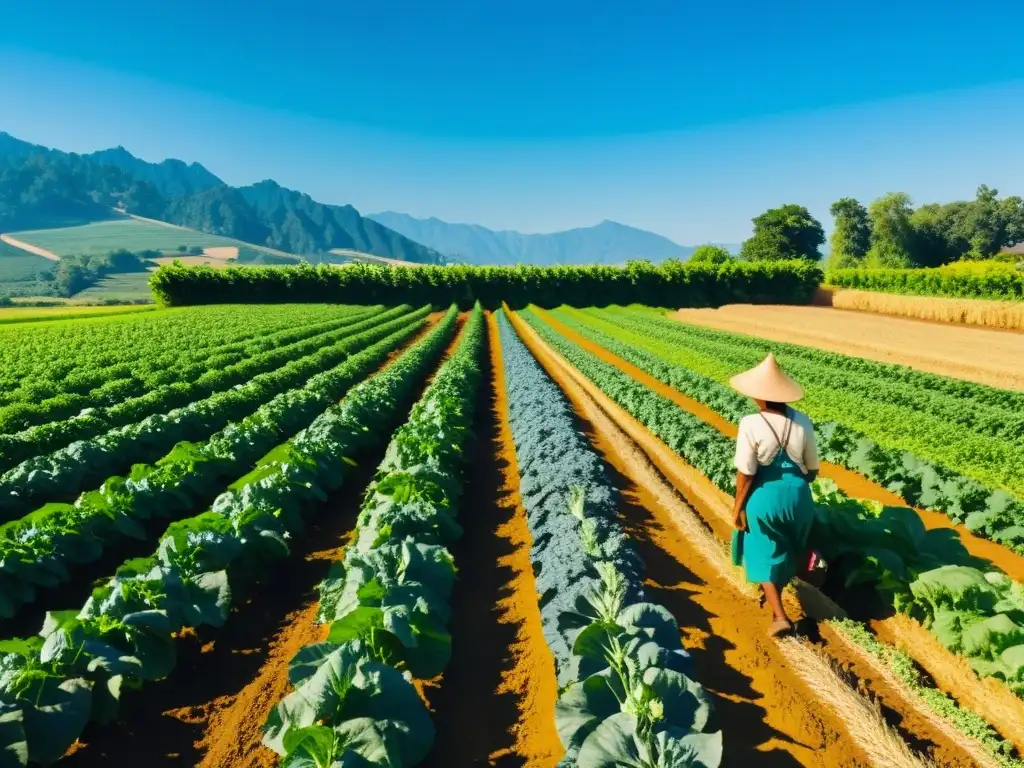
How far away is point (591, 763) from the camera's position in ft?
10.2

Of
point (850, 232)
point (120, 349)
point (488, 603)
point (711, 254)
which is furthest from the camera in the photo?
point (850, 232)

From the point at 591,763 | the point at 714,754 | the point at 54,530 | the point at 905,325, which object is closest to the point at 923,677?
the point at 714,754

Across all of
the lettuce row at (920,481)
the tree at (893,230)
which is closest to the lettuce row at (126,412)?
the lettuce row at (920,481)

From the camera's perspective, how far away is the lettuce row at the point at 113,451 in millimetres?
8008

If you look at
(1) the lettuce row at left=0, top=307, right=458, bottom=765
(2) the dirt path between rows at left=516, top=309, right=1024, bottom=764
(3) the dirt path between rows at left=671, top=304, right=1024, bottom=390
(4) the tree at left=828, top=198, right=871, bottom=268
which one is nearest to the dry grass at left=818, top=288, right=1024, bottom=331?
(3) the dirt path between rows at left=671, top=304, right=1024, bottom=390

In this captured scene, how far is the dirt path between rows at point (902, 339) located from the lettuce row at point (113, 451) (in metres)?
21.1

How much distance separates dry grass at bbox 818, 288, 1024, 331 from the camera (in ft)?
111

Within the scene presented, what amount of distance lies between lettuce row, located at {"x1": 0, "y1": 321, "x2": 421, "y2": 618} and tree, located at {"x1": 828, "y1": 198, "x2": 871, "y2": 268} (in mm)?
101158

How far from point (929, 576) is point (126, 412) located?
13.4 m

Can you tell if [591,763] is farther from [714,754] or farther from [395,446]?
[395,446]

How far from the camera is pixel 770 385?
4773 millimetres

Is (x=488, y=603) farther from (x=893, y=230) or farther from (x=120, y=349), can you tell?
(x=893, y=230)

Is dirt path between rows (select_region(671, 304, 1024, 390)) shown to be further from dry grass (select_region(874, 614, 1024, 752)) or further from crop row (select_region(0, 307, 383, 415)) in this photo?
crop row (select_region(0, 307, 383, 415))

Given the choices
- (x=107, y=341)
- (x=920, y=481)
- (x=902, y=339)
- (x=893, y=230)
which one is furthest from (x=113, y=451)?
(x=893, y=230)
